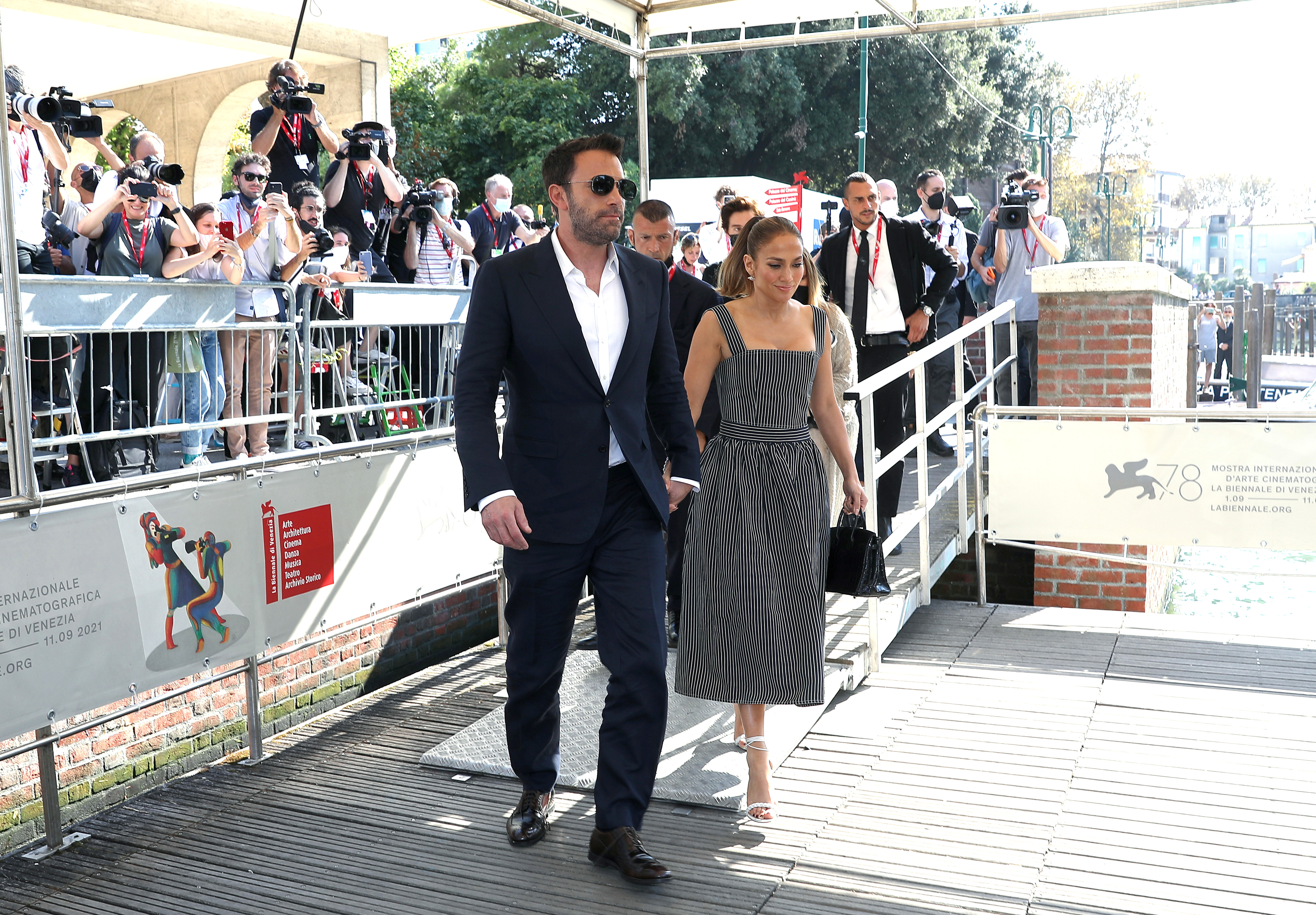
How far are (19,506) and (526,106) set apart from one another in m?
25.8

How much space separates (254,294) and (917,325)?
3392 millimetres

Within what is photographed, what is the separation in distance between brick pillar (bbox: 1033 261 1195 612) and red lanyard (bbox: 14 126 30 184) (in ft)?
17.5

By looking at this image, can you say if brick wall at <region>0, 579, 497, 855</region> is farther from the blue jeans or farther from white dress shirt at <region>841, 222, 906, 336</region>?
white dress shirt at <region>841, 222, 906, 336</region>

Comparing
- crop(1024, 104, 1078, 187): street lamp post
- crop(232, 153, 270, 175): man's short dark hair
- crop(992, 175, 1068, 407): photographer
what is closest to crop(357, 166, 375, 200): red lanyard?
crop(232, 153, 270, 175): man's short dark hair

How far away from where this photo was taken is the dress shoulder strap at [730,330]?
150 inches

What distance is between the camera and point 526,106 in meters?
27.9

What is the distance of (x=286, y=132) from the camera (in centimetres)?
701

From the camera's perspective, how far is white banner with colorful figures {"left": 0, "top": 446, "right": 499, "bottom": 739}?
11.6 feet

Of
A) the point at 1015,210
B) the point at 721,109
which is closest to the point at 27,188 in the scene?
the point at 1015,210

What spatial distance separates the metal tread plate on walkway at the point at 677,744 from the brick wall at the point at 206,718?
0.93 metres

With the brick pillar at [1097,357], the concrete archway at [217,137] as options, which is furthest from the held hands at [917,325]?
the concrete archway at [217,137]

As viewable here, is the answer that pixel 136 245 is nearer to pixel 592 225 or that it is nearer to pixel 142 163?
pixel 142 163

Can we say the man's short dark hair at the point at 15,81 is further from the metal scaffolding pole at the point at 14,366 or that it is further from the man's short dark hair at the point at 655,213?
the man's short dark hair at the point at 655,213

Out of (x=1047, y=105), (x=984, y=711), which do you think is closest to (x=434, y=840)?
(x=984, y=711)
